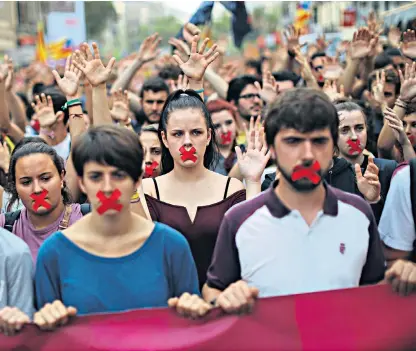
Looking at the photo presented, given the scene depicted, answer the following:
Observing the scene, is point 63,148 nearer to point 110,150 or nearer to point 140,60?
point 140,60

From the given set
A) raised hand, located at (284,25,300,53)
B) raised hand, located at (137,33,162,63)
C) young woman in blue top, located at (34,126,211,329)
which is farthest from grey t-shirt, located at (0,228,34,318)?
raised hand, located at (284,25,300,53)

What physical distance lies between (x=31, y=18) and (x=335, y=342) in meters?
68.9

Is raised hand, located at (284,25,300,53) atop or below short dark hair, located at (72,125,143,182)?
atop

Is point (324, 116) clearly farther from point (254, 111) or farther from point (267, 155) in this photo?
point (254, 111)

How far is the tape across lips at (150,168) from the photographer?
4930mm

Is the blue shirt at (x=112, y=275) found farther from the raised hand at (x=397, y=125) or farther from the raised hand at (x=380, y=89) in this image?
the raised hand at (x=380, y=89)

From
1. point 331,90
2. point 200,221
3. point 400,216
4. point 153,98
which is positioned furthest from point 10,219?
point 331,90

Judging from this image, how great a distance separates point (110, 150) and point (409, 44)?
382 cm

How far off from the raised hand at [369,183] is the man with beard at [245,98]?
2712 mm

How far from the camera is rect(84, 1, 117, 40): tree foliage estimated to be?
203 feet

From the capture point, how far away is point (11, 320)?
2760 millimetres

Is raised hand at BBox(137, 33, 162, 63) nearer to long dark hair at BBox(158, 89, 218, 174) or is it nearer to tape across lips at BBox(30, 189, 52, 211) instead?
long dark hair at BBox(158, 89, 218, 174)

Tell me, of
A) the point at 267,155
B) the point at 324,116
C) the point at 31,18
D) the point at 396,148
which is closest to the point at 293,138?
the point at 324,116

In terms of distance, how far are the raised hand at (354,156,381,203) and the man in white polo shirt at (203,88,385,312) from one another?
3.53 feet
